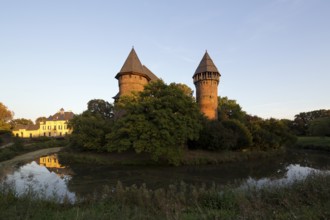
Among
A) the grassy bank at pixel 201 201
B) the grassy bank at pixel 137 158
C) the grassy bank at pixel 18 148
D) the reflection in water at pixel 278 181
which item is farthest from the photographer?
the grassy bank at pixel 18 148

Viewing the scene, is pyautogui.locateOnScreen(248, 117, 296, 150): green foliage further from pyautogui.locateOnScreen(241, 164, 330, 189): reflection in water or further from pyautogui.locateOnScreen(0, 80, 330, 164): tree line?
pyautogui.locateOnScreen(241, 164, 330, 189): reflection in water

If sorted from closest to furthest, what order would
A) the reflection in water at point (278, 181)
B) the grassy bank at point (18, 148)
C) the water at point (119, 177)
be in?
the reflection in water at point (278, 181) < the water at point (119, 177) < the grassy bank at point (18, 148)

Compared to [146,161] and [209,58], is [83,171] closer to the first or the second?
[146,161]

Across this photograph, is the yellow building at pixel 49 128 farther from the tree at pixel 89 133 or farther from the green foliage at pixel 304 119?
the green foliage at pixel 304 119

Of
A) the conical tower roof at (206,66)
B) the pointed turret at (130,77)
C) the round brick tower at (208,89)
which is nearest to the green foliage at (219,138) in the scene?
the round brick tower at (208,89)

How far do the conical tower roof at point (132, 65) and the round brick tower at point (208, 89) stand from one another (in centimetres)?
899

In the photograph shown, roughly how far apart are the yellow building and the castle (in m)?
31.3

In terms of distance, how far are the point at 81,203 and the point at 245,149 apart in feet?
76.4

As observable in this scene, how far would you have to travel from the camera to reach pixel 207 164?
20500 millimetres

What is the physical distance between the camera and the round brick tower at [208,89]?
102 ft

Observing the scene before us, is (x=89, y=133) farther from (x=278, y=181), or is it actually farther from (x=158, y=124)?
(x=278, y=181)

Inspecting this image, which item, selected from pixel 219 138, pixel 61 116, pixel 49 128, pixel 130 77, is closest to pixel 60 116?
pixel 61 116

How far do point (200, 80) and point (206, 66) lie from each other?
233 cm

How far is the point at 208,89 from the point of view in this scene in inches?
1237
